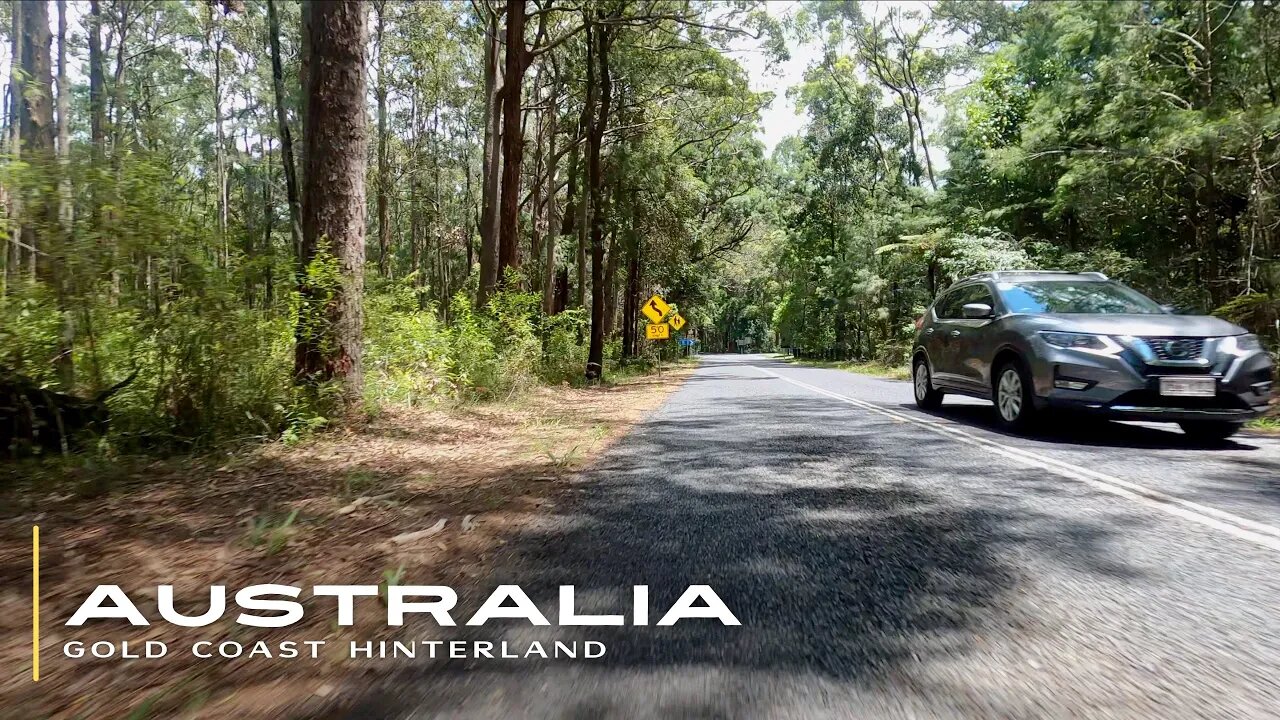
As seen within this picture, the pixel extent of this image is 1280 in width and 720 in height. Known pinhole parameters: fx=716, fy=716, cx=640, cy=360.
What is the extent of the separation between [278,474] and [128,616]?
2.57 metres

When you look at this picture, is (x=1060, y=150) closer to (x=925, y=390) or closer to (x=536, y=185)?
(x=925, y=390)

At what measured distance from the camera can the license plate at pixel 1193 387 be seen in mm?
6262

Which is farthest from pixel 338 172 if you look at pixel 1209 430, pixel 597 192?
pixel 597 192

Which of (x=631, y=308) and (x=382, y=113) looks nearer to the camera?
(x=382, y=113)

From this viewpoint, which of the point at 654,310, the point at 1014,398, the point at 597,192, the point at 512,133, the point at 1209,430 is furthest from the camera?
the point at 654,310

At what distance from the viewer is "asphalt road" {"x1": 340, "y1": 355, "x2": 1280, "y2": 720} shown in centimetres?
218

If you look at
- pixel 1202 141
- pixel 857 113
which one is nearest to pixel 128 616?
pixel 1202 141

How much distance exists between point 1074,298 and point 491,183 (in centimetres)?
1442

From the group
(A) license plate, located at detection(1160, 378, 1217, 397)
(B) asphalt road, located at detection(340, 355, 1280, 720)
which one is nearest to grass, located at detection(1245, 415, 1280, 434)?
(B) asphalt road, located at detection(340, 355, 1280, 720)

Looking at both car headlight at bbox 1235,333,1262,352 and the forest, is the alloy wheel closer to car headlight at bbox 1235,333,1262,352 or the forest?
car headlight at bbox 1235,333,1262,352

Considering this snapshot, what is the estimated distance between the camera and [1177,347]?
21.0ft

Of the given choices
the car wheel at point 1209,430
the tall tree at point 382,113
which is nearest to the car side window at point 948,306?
the car wheel at point 1209,430

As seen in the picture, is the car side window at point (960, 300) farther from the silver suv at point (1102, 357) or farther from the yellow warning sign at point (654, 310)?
the yellow warning sign at point (654, 310)

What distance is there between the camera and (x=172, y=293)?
5.78 m
